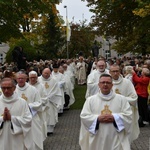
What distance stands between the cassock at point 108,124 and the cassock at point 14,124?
0.93 m

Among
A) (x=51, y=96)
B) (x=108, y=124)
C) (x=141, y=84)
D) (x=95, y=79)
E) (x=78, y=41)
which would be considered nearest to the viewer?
(x=108, y=124)

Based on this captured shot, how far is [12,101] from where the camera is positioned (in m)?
6.57

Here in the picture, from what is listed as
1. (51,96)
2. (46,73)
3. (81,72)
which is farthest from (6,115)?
(81,72)

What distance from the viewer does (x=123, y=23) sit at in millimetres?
26547

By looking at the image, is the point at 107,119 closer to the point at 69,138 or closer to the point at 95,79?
the point at 69,138

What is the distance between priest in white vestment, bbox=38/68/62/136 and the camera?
38.1ft

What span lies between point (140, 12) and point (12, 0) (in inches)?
218

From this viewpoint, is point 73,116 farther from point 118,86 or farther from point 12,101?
point 12,101

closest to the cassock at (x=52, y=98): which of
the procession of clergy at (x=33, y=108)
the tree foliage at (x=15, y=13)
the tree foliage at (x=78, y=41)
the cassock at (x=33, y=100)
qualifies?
the procession of clergy at (x=33, y=108)

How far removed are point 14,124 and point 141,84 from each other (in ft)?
20.4

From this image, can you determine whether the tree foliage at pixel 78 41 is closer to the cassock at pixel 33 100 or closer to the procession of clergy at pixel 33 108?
the procession of clergy at pixel 33 108

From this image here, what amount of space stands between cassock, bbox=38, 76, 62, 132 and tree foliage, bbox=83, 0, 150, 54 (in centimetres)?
962

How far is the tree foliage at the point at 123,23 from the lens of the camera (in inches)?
909

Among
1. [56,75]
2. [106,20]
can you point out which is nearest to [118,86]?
[56,75]
